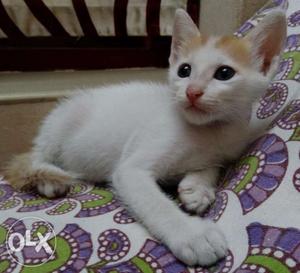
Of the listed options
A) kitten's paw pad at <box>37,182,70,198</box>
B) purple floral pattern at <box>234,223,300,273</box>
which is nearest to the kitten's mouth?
purple floral pattern at <box>234,223,300,273</box>

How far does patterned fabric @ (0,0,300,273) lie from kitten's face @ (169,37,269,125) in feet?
0.32

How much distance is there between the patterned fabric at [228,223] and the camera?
2.21 ft

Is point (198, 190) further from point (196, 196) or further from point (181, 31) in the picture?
point (181, 31)

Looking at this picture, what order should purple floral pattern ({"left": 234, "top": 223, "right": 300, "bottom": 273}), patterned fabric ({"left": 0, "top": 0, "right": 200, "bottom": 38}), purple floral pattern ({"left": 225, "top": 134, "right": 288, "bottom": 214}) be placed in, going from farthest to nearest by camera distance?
patterned fabric ({"left": 0, "top": 0, "right": 200, "bottom": 38}) < purple floral pattern ({"left": 225, "top": 134, "right": 288, "bottom": 214}) < purple floral pattern ({"left": 234, "top": 223, "right": 300, "bottom": 273})

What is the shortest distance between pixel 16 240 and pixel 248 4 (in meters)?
1.03

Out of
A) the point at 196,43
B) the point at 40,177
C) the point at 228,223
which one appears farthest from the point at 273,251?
the point at 40,177

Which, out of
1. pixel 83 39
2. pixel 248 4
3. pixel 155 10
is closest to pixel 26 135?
pixel 83 39

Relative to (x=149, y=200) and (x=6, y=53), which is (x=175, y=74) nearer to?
(x=149, y=200)

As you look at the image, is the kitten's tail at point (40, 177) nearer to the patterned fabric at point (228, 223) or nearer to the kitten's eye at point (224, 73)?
the patterned fabric at point (228, 223)

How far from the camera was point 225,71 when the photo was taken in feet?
2.67

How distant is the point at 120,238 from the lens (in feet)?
2.50

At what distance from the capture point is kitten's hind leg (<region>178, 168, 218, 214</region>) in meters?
0.83

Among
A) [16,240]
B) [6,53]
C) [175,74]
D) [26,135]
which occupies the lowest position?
[26,135]

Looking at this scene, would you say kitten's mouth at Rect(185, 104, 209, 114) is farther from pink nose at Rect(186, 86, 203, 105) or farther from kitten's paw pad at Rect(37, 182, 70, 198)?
kitten's paw pad at Rect(37, 182, 70, 198)
